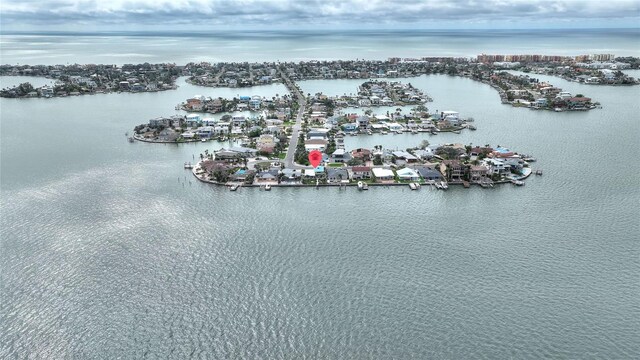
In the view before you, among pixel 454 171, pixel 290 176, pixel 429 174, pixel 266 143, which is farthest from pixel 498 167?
pixel 266 143

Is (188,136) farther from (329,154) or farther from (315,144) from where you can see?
(329,154)

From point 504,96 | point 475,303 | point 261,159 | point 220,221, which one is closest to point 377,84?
point 504,96

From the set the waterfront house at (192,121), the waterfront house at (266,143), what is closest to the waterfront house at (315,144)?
the waterfront house at (266,143)

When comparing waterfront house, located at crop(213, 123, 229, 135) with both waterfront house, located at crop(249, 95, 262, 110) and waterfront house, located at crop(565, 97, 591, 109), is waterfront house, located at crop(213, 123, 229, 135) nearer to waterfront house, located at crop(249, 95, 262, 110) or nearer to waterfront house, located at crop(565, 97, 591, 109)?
waterfront house, located at crop(249, 95, 262, 110)

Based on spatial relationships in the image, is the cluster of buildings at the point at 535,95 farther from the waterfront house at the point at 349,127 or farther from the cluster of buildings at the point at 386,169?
the cluster of buildings at the point at 386,169

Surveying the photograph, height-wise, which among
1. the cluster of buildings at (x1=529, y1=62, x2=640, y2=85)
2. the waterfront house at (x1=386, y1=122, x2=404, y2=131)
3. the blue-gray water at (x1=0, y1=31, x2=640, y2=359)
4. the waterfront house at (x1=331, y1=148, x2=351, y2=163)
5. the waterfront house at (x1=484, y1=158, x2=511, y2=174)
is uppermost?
the cluster of buildings at (x1=529, y1=62, x2=640, y2=85)

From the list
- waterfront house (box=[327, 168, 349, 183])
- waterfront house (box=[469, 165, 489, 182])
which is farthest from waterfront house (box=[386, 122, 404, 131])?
waterfront house (box=[327, 168, 349, 183])

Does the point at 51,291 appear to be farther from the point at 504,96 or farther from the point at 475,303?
the point at 504,96
